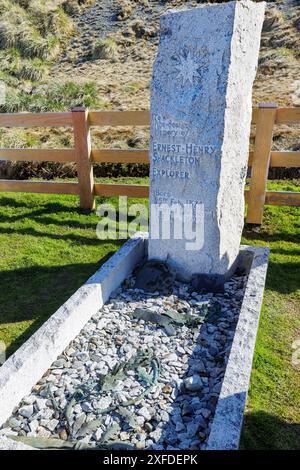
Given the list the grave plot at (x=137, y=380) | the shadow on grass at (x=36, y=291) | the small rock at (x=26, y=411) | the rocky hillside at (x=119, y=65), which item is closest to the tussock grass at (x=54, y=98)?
the rocky hillside at (x=119, y=65)

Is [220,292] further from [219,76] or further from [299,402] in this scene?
[219,76]

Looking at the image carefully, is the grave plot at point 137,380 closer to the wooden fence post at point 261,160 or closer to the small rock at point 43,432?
the small rock at point 43,432

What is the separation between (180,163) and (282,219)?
2.34 metres

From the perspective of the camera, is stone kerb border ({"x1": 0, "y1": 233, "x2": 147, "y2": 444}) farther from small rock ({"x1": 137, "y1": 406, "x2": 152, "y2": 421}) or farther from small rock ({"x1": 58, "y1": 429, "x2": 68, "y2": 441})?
small rock ({"x1": 137, "y1": 406, "x2": 152, "y2": 421})

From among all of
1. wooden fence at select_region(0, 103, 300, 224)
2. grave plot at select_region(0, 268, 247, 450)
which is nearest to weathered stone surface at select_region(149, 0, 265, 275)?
grave plot at select_region(0, 268, 247, 450)

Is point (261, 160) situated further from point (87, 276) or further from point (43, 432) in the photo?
point (43, 432)

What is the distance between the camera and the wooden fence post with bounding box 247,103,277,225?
504 cm

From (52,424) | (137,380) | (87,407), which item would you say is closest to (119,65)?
(137,380)

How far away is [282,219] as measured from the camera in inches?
223

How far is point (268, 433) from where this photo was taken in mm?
2611

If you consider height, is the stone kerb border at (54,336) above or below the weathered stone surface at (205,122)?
below

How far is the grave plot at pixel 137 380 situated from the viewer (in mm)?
2471

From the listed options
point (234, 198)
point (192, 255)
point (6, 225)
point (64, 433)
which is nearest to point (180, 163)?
point (234, 198)

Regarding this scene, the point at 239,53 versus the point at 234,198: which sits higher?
the point at 239,53
